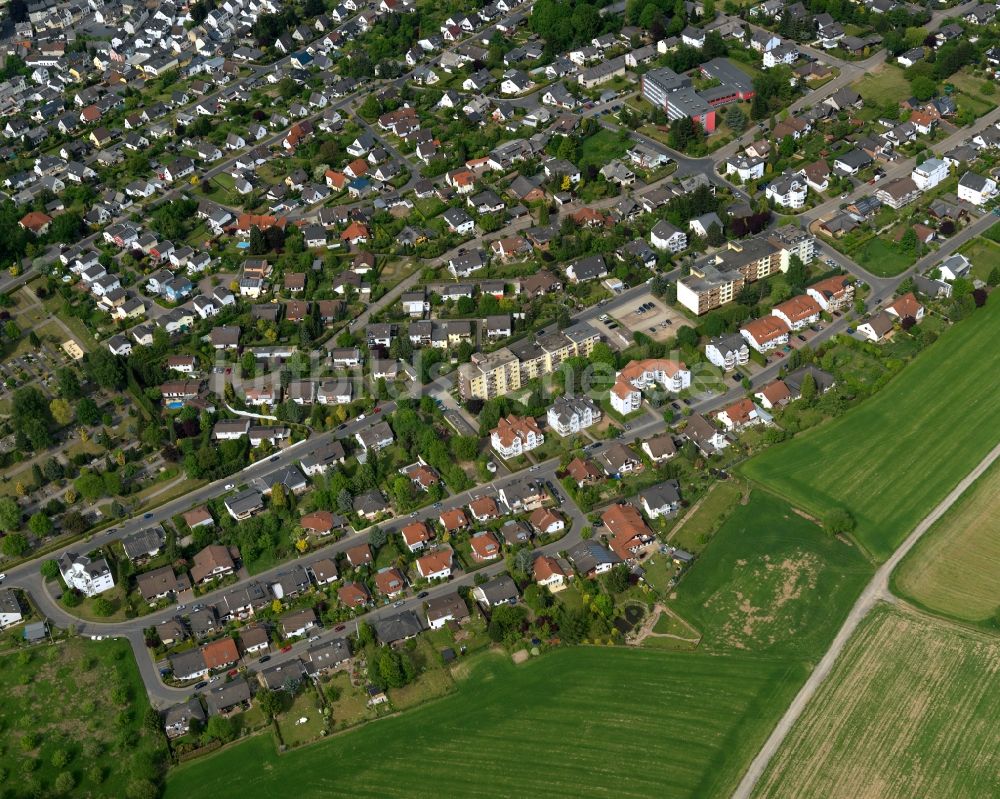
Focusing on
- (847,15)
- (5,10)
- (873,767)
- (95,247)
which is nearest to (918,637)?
(873,767)

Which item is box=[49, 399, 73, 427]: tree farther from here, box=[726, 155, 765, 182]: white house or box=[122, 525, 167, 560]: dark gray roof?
box=[726, 155, 765, 182]: white house

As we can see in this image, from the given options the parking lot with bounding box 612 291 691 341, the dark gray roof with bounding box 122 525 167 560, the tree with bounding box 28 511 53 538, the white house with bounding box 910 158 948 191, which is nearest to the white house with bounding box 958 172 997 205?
the white house with bounding box 910 158 948 191

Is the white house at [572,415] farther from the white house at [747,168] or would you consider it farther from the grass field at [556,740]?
the white house at [747,168]

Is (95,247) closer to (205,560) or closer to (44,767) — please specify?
(205,560)

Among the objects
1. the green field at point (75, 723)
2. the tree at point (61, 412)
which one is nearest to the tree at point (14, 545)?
the green field at point (75, 723)

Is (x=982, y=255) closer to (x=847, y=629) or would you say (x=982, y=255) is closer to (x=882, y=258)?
(x=882, y=258)

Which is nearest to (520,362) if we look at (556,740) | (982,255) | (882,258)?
(556,740)

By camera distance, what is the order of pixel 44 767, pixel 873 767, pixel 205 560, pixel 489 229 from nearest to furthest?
pixel 873 767, pixel 44 767, pixel 205 560, pixel 489 229
